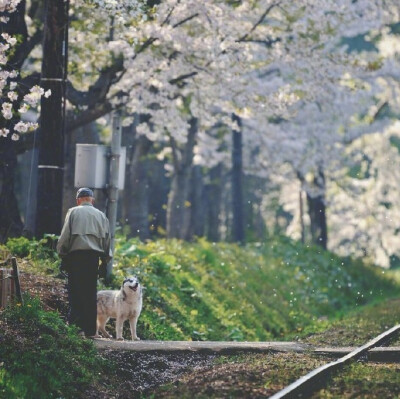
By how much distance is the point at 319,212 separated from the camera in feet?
150

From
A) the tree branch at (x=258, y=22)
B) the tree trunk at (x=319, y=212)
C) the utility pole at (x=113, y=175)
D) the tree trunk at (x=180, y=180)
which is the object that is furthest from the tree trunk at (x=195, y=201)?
the utility pole at (x=113, y=175)

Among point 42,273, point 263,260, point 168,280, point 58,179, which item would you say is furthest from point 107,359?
point 263,260

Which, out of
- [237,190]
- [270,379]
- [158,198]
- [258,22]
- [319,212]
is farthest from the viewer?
[319,212]

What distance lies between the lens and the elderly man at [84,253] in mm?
13164

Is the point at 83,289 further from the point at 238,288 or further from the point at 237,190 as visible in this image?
the point at 237,190

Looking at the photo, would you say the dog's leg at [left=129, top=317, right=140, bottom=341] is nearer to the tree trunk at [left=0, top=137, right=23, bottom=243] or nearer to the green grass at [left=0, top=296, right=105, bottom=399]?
the green grass at [left=0, top=296, right=105, bottom=399]

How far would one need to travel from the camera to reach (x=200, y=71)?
2412cm

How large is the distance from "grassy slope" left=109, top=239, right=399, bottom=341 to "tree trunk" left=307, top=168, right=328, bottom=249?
5926 millimetres

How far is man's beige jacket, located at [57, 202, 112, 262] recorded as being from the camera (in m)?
13.1

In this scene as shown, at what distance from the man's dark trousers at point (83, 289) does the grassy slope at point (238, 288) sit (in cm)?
222

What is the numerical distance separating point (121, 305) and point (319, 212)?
106ft

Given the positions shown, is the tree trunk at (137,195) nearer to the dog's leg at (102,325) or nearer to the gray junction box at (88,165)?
the gray junction box at (88,165)

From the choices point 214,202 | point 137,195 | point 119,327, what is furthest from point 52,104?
point 214,202

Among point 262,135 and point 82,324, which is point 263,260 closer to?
point 262,135
